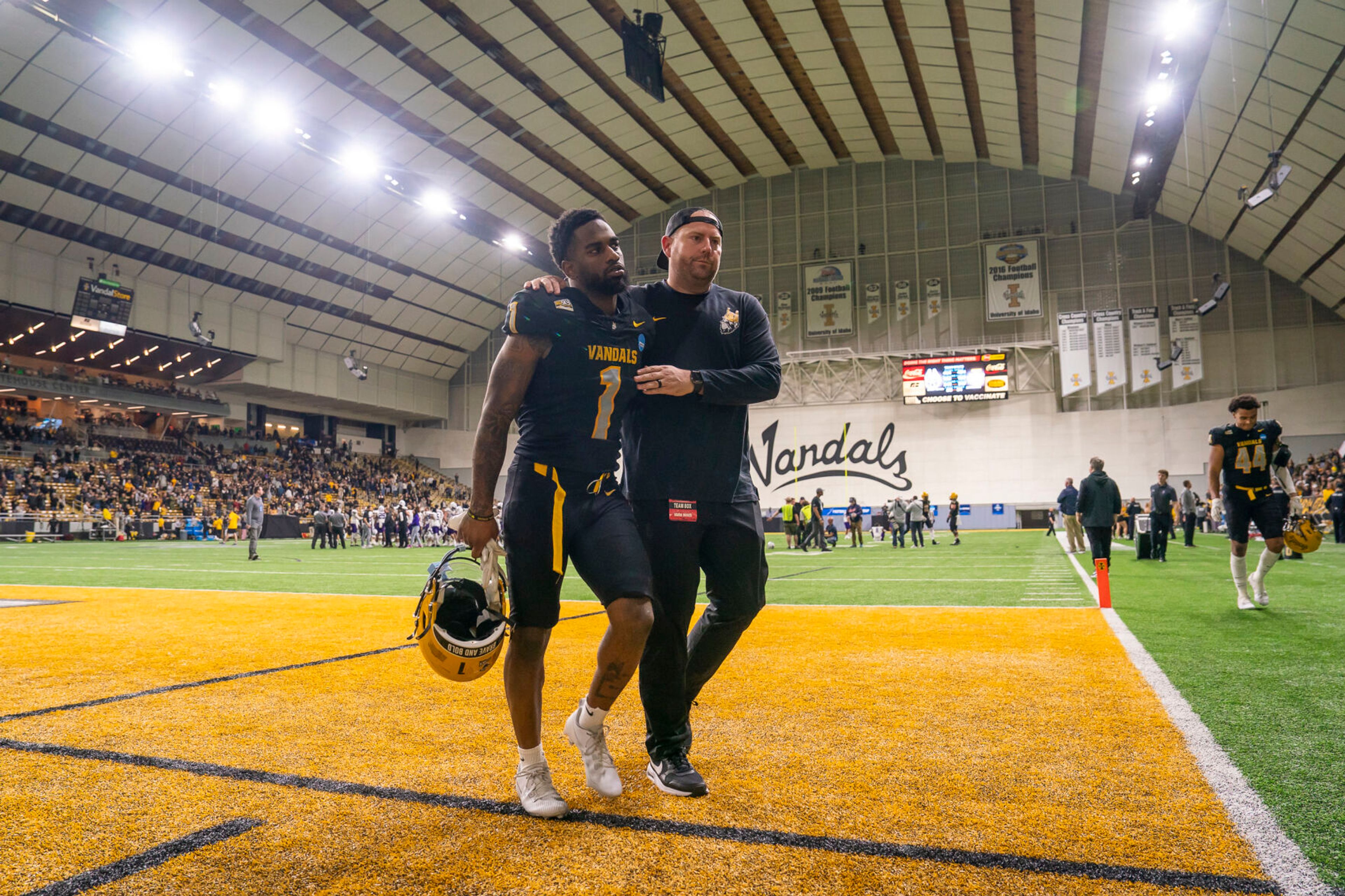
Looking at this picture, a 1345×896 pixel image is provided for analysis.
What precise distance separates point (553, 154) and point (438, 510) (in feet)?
50.6

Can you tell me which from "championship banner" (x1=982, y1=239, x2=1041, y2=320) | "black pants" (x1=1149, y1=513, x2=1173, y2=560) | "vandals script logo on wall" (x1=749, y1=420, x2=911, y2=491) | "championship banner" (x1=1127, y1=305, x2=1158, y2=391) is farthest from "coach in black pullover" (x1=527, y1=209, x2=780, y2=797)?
"championship banner" (x1=982, y1=239, x2=1041, y2=320)

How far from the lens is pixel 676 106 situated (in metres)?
31.3

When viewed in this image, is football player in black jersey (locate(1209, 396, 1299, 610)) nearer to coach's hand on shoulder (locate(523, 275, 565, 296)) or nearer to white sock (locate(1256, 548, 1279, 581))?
white sock (locate(1256, 548, 1279, 581))

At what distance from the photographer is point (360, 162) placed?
2534 cm

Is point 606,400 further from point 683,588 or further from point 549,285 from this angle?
point 683,588

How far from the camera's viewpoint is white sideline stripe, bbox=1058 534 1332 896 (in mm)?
1834

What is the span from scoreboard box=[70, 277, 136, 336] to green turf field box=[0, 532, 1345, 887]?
362 inches

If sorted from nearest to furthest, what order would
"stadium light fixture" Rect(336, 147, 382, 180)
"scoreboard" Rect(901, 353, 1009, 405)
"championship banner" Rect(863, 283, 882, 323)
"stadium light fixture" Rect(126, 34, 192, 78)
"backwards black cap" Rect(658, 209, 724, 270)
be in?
"backwards black cap" Rect(658, 209, 724, 270) < "stadium light fixture" Rect(126, 34, 192, 78) < "stadium light fixture" Rect(336, 147, 382, 180) < "scoreboard" Rect(901, 353, 1009, 405) < "championship banner" Rect(863, 283, 882, 323)

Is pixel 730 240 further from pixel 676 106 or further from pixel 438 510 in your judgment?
pixel 438 510

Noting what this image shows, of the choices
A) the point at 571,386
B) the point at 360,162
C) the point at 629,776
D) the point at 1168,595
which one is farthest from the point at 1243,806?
the point at 360,162

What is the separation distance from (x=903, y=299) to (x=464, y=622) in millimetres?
37536

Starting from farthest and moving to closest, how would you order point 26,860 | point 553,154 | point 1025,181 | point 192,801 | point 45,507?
point 1025,181 < point 553,154 < point 45,507 < point 192,801 < point 26,860

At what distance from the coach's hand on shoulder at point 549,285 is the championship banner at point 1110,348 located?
116ft

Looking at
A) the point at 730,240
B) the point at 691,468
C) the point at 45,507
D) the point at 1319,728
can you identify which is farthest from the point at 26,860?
the point at 730,240
